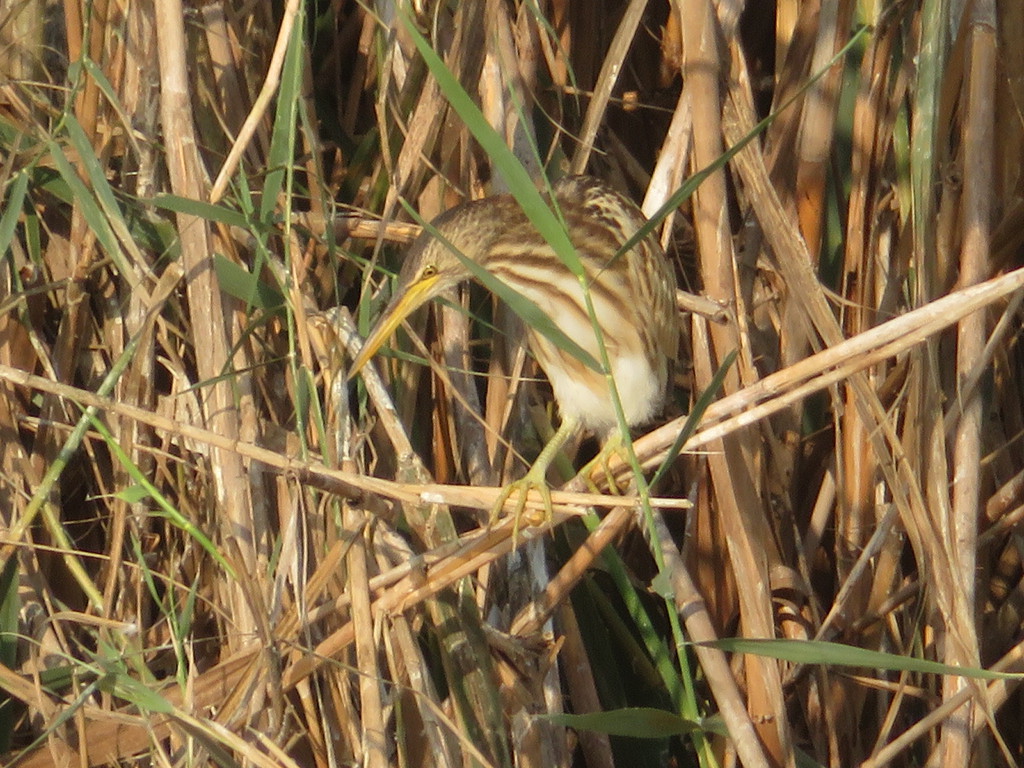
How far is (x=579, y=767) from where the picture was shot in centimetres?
190

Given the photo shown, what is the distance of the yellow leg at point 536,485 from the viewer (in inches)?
50.4

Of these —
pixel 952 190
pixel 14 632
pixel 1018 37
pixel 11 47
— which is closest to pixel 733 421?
pixel 952 190

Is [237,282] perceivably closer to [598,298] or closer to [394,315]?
[394,315]

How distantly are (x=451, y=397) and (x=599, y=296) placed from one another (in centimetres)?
22

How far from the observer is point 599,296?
1643 millimetres

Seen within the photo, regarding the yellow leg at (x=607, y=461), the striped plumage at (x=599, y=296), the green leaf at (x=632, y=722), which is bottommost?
the green leaf at (x=632, y=722)

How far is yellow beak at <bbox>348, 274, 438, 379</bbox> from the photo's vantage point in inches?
55.2

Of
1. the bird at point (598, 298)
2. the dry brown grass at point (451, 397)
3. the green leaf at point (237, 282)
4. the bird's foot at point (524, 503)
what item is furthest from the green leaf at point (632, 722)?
the green leaf at point (237, 282)

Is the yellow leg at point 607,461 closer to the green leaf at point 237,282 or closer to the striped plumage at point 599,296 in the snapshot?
A: the striped plumage at point 599,296

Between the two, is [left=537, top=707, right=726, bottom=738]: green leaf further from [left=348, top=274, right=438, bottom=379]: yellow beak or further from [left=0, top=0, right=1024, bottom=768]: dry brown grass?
[left=348, top=274, right=438, bottom=379]: yellow beak

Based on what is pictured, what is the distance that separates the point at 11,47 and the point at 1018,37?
1192 millimetres

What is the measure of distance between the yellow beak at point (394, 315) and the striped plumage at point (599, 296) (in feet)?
0.30

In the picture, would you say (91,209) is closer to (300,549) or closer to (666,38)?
(300,549)

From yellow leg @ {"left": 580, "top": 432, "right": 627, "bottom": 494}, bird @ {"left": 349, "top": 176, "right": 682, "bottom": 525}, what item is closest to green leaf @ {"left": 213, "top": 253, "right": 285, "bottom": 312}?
bird @ {"left": 349, "top": 176, "right": 682, "bottom": 525}
